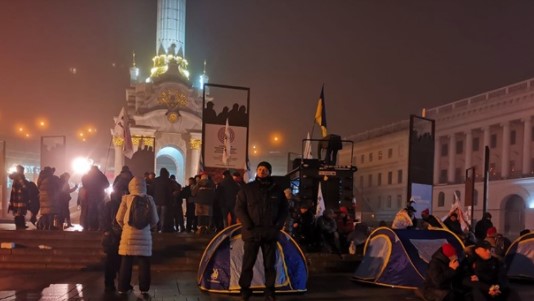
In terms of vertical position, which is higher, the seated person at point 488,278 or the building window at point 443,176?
the seated person at point 488,278

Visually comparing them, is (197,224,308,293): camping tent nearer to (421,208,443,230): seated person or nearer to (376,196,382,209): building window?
(421,208,443,230): seated person

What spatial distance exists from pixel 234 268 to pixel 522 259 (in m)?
7.19

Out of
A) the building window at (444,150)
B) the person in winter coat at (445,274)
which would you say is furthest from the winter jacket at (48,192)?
the building window at (444,150)

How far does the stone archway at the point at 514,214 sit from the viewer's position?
50500 millimetres

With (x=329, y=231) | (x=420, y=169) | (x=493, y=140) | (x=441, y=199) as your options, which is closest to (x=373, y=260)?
(x=329, y=231)

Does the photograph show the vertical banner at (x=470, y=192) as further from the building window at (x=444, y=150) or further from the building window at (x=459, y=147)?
the building window at (x=444, y=150)

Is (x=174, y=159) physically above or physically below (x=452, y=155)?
below

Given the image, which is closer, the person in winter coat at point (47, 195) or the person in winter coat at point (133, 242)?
the person in winter coat at point (133, 242)

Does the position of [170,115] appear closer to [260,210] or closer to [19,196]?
[19,196]

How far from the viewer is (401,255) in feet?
34.3

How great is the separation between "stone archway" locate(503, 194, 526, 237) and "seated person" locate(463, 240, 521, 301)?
46.4 metres

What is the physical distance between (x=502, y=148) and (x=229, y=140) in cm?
5015

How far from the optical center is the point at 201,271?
9406 mm

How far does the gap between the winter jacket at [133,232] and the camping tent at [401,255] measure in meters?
4.73
